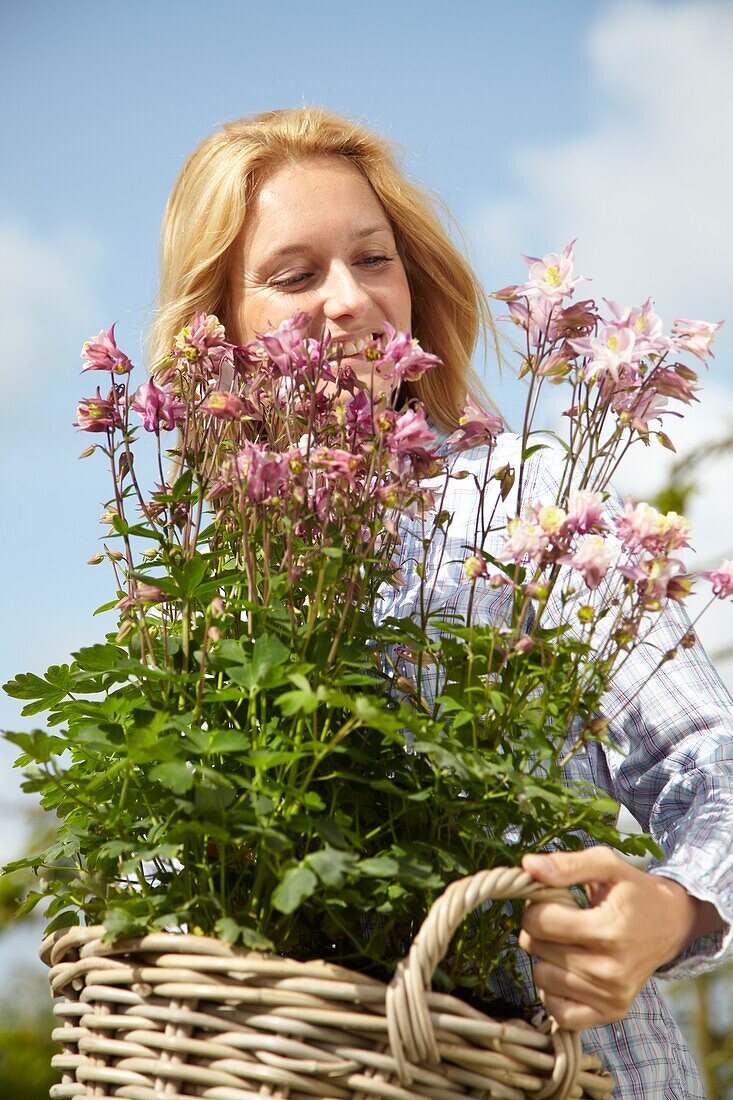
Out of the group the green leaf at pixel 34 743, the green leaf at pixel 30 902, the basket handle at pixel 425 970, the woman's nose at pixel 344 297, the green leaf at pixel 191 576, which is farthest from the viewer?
the woman's nose at pixel 344 297

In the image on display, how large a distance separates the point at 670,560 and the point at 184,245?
61.9 inches

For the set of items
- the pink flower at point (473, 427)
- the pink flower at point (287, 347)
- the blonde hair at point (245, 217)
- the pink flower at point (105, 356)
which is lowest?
the pink flower at point (473, 427)

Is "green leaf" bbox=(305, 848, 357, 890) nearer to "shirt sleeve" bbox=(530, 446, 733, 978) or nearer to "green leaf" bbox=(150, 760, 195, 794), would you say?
"green leaf" bbox=(150, 760, 195, 794)

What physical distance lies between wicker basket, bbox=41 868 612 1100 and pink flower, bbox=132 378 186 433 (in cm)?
61

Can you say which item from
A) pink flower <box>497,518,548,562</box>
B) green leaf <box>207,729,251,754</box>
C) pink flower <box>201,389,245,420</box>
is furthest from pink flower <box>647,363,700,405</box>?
green leaf <box>207,729,251,754</box>

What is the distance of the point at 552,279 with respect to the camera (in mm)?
1168

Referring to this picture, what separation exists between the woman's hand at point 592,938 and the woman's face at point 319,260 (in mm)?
1071

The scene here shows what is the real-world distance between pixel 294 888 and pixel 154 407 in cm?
65

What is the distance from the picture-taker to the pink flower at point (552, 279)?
116 cm

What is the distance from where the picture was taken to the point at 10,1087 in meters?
7.70

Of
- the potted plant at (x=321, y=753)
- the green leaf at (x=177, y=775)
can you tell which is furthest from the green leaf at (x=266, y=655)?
the green leaf at (x=177, y=775)

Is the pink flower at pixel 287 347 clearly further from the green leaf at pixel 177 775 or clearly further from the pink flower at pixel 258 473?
the green leaf at pixel 177 775

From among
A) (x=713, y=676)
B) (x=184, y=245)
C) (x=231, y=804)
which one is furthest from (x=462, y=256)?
(x=231, y=804)

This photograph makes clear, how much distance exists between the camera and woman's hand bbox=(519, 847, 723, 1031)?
1027mm
